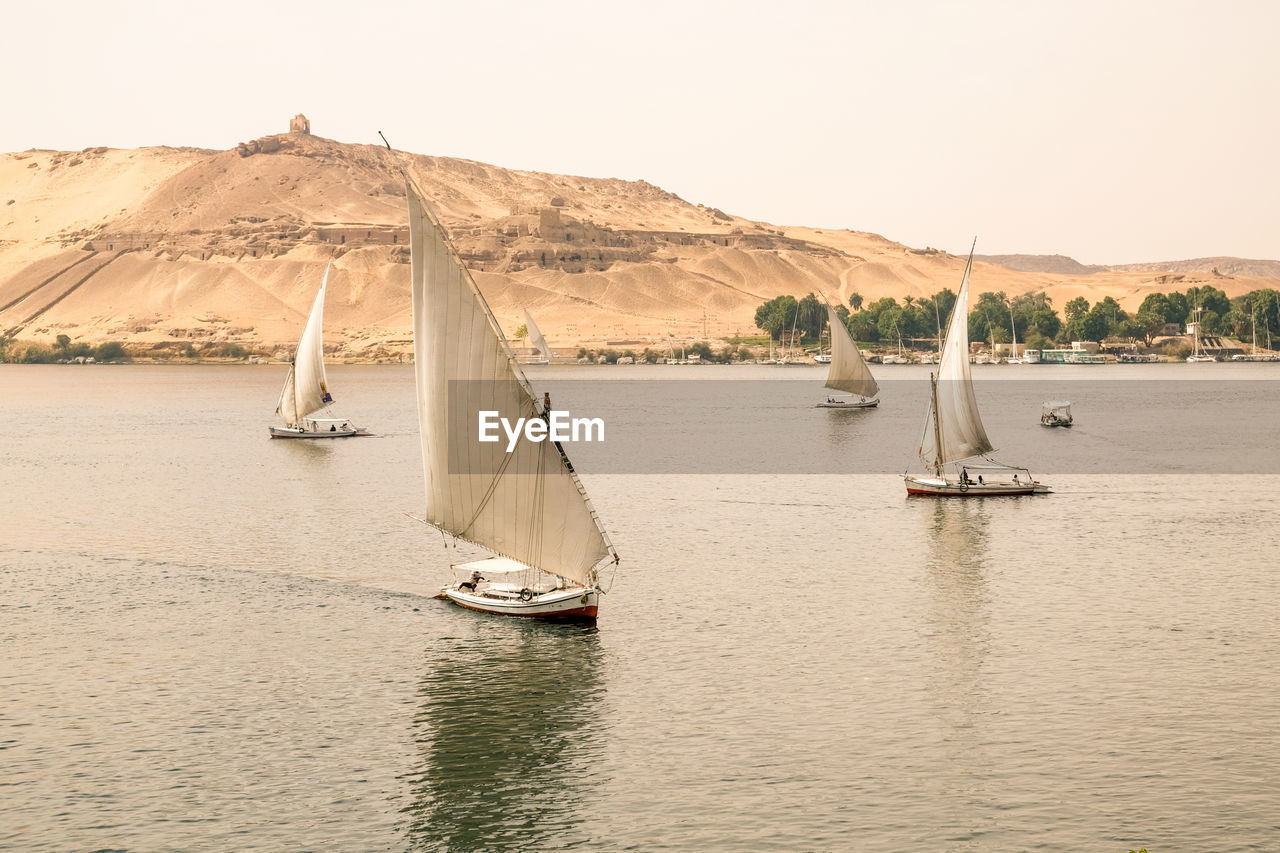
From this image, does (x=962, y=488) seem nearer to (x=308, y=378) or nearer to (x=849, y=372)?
(x=308, y=378)

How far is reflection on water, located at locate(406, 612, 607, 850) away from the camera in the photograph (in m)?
29.4

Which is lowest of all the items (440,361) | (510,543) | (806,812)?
(806,812)

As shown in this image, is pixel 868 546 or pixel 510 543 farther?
pixel 868 546

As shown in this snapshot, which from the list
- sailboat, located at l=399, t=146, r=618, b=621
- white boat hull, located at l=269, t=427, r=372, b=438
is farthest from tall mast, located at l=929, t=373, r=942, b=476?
white boat hull, located at l=269, t=427, r=372, b=438

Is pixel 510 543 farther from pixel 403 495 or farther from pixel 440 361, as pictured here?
pixel 403 495

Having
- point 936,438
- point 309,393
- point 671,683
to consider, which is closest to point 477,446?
point 671,683

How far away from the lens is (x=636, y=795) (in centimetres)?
3117

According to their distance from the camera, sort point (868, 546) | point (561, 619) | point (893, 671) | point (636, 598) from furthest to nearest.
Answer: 1. point (868, 546)
2. point (636, 598)
3. point (561, 619)
4. point (893, 671)

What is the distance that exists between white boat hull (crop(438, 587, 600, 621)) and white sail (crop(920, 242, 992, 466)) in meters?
32.1

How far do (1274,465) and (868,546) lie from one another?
165ft

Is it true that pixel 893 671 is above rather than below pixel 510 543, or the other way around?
below

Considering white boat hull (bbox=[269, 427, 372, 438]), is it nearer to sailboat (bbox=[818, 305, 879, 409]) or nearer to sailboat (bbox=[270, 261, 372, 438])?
sailboat (bbox=[270, 261, 372, 438])

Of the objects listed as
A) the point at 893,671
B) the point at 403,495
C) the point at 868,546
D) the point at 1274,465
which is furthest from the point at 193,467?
the point at 1274,465

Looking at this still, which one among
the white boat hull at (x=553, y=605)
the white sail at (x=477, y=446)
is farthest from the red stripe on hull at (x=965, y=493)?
the white sail at (x=477, y=446)
